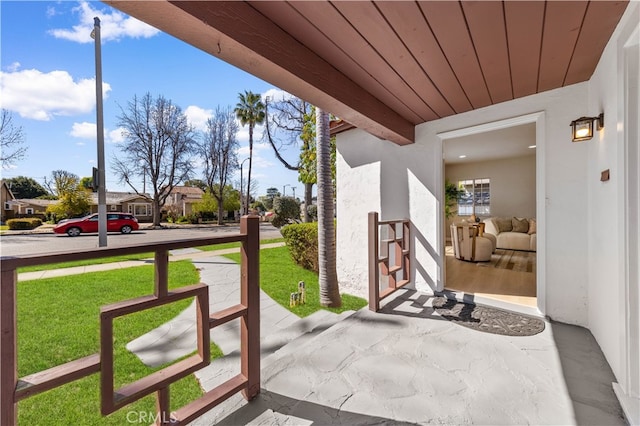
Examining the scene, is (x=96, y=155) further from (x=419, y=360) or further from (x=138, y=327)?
(x=419, y=360)

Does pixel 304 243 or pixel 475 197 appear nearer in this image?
pixel 304 243

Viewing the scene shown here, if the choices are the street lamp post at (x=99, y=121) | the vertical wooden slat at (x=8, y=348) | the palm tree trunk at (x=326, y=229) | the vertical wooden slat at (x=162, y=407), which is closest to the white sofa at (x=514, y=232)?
the palm tree trunk at (x=326, y=229)

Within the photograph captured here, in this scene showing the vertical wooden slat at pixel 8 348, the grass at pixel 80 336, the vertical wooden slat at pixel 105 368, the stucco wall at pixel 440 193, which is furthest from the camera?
the stucco wall at pixel 440 193

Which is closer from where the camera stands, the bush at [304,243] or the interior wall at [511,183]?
the bush at [304,243]

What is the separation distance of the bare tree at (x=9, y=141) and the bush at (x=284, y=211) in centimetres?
832

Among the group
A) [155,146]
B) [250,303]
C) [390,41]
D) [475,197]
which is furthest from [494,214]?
[155,146]

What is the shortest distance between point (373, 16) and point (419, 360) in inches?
92.5

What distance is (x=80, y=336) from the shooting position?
3373mm

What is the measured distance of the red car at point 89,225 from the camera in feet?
37.6

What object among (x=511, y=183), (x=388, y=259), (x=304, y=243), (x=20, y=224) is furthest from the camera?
(x=20, y=224)

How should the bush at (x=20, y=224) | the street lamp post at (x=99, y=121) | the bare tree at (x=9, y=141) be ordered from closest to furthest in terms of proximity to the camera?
the street lamp post at (x=99, y=121), the bare tree at (x=9, y=141), the bush at (x=20, y=224)

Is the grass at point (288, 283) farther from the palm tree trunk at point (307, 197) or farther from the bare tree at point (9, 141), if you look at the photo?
the bare tree at point (9, 141)

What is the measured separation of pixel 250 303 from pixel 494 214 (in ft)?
28.4

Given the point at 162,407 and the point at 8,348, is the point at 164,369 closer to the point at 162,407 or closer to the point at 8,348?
the point at 162,407
